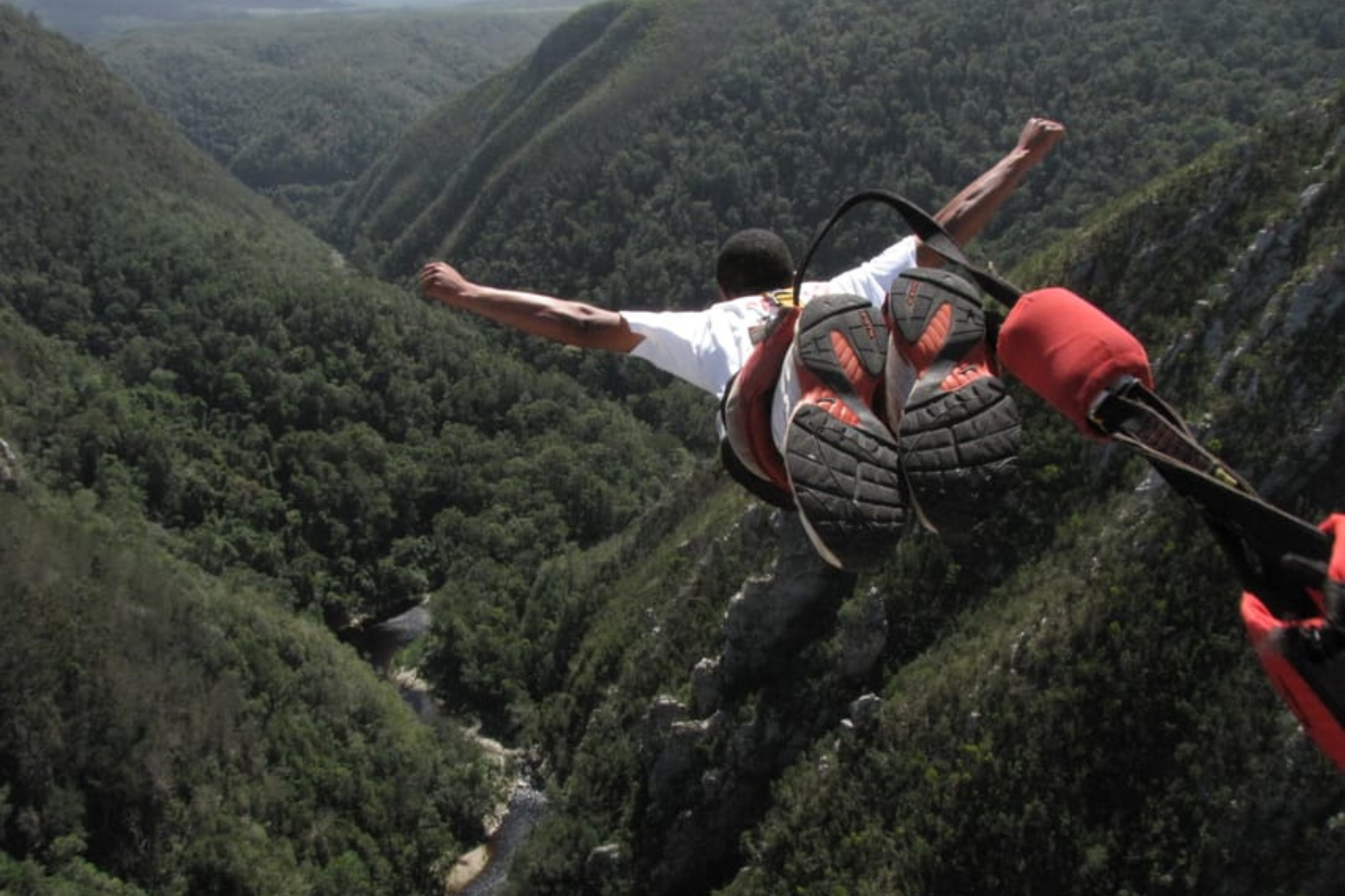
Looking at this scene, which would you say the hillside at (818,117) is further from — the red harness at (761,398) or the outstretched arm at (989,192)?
the red harness at (761,398)

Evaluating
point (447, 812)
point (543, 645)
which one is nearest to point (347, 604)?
point (543, 645)

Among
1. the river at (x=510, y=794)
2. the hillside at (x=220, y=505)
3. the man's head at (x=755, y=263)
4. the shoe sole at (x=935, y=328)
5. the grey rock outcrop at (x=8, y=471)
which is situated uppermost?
the shoe sole at (x=935, y=328)

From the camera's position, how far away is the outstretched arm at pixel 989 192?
7227mm

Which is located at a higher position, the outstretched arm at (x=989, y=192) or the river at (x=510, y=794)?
the outstretched arm at (x=989, y=192)

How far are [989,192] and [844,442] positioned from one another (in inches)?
114

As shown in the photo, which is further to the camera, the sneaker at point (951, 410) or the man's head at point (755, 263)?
the man's head at point (755, 263)

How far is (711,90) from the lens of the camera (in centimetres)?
12875

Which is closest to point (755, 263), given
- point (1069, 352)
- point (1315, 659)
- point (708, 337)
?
point (708, 337)

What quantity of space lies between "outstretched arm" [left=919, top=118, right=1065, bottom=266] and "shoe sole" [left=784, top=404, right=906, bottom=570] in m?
2.27

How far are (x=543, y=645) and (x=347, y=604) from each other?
1706 centimetres

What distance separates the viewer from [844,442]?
5254mm

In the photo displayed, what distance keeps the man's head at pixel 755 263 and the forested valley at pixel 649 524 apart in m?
2.42

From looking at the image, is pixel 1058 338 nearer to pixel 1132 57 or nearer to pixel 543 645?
pixel 543 645

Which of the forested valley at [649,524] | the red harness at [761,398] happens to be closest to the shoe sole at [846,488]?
the forested valley at [649,524]
